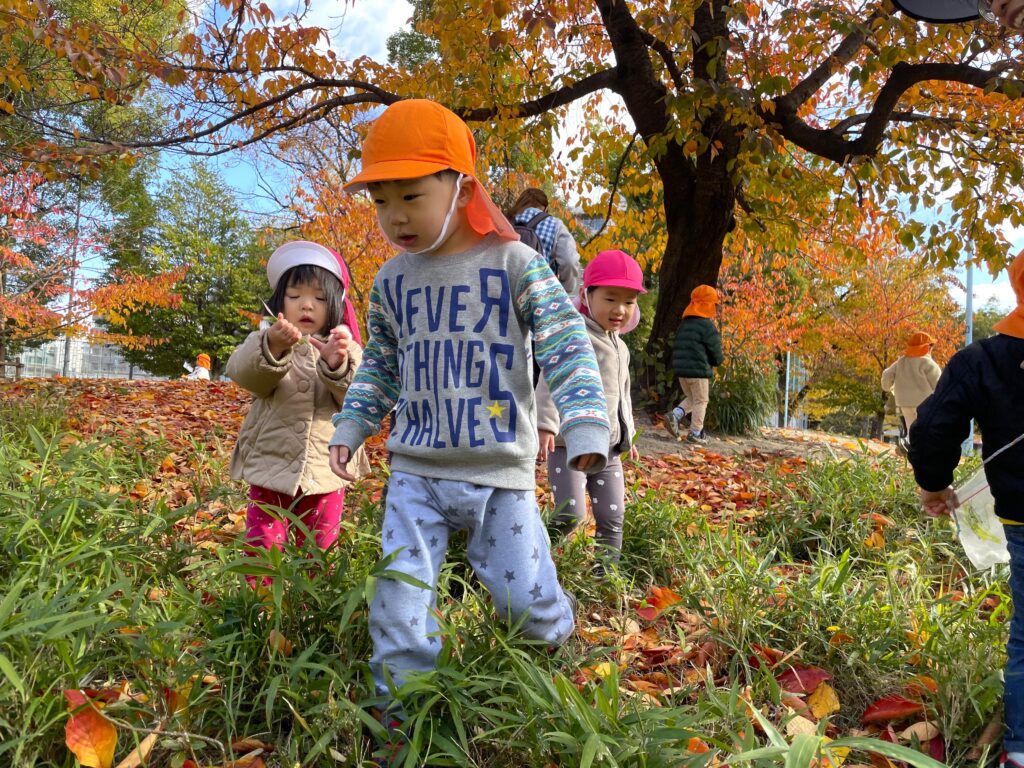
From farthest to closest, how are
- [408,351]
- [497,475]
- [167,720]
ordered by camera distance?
1. [408,351]
2. [497,475]
3. [167,720]

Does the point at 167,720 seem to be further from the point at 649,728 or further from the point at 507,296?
the point at 507,296

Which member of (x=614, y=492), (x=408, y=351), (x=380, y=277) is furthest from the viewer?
(x=614, y=492)

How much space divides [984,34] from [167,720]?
8169mm

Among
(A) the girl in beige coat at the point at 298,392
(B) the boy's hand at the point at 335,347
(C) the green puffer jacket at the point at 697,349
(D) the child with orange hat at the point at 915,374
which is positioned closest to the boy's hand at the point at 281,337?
(A) the girl in beige coat at the point at 298,392

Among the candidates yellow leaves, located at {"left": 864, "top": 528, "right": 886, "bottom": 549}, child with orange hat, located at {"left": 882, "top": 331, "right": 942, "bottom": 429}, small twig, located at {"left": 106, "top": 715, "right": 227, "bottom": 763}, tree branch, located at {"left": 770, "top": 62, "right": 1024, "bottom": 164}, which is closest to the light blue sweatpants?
small twig, located at {"left": 106, "top": 715, "right": 227, "bottom": 763}

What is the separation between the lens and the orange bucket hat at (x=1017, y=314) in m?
1.77

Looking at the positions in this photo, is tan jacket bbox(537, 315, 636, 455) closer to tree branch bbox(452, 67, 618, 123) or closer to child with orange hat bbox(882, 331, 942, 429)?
tree branch bbox(452, 67, 618, 123)

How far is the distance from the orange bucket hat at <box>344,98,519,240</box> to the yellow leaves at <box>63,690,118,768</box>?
1.33m

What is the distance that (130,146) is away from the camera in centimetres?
665

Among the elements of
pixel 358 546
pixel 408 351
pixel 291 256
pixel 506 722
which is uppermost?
pixel 291 256

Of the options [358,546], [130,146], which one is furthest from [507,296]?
[130,146]

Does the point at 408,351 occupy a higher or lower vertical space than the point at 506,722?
higher

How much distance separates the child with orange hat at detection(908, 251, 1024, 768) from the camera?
178 cm

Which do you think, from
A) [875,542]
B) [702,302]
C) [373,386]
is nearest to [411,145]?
[373,386]
